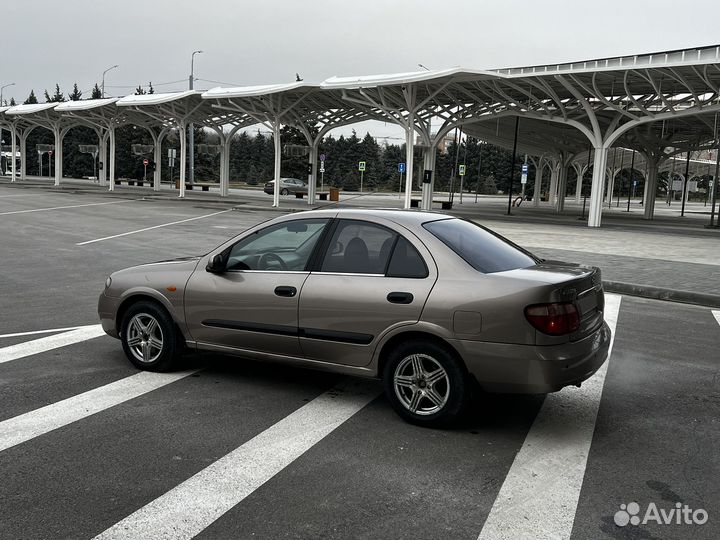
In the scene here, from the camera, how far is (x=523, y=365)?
4.57 m

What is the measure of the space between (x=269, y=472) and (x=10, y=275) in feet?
31.5

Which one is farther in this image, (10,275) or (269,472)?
(10,275)

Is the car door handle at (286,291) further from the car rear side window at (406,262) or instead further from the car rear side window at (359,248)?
the car rear side window at (406,262)

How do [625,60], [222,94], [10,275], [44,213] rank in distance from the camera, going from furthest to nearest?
[222,94], [44,213], [625,60], [10,275]

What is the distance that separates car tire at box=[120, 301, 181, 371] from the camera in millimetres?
6121

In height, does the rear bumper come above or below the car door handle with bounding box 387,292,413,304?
below

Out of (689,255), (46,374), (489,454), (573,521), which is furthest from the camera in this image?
(689,255)

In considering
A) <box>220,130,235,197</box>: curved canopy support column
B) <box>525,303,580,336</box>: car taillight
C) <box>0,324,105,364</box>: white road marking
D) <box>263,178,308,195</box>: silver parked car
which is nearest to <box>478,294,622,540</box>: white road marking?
<box>525,303,580,336</box>: car taillight

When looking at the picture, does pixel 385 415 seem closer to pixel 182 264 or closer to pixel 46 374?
pixel 182 264

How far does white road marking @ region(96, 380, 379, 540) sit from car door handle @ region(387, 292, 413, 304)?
99 centimetres

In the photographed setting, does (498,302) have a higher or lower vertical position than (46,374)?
higher

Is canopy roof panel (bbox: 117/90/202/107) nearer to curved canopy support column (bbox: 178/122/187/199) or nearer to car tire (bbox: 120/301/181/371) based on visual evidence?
curved canopy support column (bbox: 178/122/187/199)

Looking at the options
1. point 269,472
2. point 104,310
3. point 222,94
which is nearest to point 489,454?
point 269,472

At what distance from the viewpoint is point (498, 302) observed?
4625 millimetres
